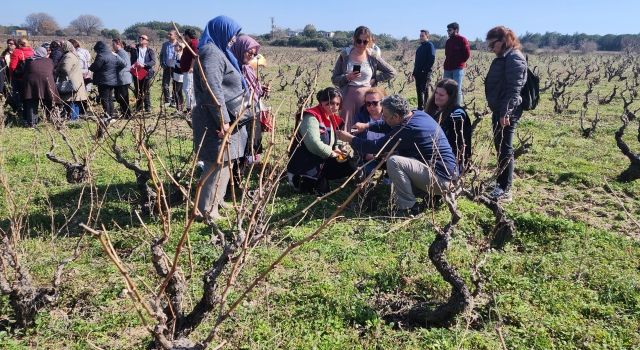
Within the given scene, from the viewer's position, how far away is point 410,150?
14.9 feet

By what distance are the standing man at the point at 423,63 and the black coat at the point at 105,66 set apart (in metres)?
5.38

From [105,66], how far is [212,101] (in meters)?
5.54

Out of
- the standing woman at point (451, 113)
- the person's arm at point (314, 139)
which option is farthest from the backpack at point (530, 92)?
the person's arm at point (314, 139)

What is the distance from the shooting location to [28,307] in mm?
2836

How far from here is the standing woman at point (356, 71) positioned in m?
5.82

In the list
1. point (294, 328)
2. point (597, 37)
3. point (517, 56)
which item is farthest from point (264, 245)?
point (597, 37)

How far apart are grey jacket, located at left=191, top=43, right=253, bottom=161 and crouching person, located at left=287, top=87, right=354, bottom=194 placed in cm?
77

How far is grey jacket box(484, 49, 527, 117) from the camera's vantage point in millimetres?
4742

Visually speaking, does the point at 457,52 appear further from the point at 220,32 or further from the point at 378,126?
the point at 220,32

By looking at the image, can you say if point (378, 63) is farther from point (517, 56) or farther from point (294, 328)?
point (294, 328)

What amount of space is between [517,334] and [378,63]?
386 centimetres

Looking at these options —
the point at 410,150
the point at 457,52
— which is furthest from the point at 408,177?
the point at 457,52

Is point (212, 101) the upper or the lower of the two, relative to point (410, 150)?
upper

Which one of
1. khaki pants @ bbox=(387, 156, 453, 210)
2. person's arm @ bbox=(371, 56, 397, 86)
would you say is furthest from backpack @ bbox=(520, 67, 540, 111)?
person's arm @ bbox=(371, 56, 397, 86)
